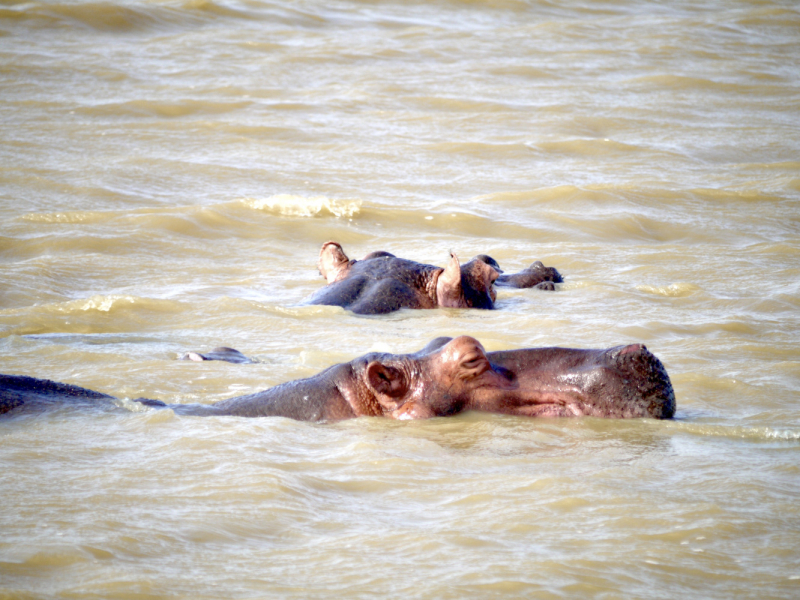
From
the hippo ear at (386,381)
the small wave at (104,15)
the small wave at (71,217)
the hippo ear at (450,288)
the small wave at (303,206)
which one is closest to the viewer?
the hippo ear at (386,381)

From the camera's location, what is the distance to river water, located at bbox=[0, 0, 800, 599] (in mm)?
2979

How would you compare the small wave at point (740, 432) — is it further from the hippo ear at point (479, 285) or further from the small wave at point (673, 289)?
the small wave at point (673, 289)

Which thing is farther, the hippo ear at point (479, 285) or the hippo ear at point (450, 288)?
the hippo ear at point (479, 285)

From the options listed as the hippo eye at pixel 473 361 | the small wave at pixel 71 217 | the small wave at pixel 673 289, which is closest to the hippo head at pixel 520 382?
the hippo eye at pixel 473 361

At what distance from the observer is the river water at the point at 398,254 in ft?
9.77

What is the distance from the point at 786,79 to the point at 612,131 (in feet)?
17.4

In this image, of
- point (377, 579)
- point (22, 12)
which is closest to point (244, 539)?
point (377, 579)

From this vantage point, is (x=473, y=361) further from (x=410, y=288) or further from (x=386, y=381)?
(x=410, y=288)

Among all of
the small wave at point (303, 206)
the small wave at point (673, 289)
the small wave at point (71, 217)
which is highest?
the small wave at point (303, 206)

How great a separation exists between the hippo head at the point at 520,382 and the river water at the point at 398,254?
0.09 m

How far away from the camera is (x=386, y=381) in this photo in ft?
13.6

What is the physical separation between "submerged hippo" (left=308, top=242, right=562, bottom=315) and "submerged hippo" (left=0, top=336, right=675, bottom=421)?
2433 mm

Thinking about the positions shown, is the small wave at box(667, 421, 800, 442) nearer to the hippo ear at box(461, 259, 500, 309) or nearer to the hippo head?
the hippo head

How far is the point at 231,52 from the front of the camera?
16.4 meters
